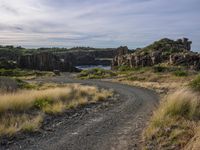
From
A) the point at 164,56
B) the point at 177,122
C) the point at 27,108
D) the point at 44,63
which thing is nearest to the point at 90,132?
the point at 177,122

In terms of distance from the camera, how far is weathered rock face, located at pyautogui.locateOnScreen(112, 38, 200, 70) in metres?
79.2

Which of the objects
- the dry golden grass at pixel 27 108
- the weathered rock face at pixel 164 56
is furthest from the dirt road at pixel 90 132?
the weathered rock face at pixel 164 56

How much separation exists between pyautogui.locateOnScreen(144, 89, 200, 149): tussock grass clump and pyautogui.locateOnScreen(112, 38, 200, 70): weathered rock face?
61695mm

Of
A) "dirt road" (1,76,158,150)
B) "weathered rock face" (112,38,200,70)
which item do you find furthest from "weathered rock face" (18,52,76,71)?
"dirt road" (1,76,158,150)

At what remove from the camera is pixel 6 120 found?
14.0 meters

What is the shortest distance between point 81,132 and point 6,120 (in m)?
2.86

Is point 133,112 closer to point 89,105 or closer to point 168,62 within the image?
point 89,105

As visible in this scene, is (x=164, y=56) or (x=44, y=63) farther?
(x=44, y=63)

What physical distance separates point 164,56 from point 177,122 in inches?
3082

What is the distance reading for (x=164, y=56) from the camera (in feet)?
296

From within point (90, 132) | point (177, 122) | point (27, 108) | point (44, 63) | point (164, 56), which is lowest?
point (44, 63)

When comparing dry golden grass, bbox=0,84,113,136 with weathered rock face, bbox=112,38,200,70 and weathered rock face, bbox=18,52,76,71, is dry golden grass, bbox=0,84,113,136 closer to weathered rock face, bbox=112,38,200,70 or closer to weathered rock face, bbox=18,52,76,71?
weathered rock face, bbox=112,38,200,70

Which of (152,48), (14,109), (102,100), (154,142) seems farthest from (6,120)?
(152,48)

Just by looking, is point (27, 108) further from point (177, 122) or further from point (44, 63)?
point (44, 63)
